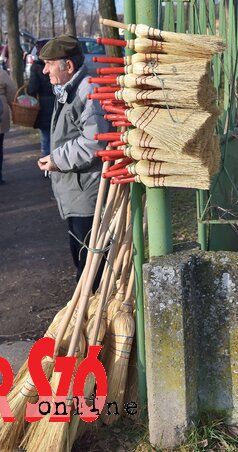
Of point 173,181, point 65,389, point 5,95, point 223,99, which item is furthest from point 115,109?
point 5,95

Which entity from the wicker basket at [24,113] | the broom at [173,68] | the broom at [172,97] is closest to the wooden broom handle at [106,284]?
the broom at [172,97]

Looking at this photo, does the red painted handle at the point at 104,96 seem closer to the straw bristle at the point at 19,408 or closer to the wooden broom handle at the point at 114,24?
the wooden broom handle at the point at 114,24

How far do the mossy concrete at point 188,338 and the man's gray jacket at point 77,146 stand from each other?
1.04 m

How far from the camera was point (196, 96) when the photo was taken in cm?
263

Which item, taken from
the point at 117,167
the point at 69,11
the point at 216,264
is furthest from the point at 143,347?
the point at 69,11

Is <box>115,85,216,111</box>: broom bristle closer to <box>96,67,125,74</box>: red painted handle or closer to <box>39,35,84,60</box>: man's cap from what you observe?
<box>96,67,125,74</box>: red painted handle

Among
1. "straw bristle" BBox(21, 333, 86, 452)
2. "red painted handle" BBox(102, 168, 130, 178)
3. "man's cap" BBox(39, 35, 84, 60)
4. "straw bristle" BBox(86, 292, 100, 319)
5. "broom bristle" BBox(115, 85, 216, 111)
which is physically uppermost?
"man's cap" BBox(39, 35, 84, 60)

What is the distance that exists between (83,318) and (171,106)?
1.17 meters

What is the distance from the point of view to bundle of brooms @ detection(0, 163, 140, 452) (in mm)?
3203

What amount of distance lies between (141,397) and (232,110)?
1.67 metres

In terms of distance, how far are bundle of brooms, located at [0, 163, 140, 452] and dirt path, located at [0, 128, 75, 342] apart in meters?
1.28

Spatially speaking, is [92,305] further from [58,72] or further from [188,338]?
[58,72]

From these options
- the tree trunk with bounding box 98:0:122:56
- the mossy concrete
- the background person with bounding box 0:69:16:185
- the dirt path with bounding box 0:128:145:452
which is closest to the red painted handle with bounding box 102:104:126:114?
the mossy concrete

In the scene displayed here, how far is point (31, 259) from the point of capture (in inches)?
251
